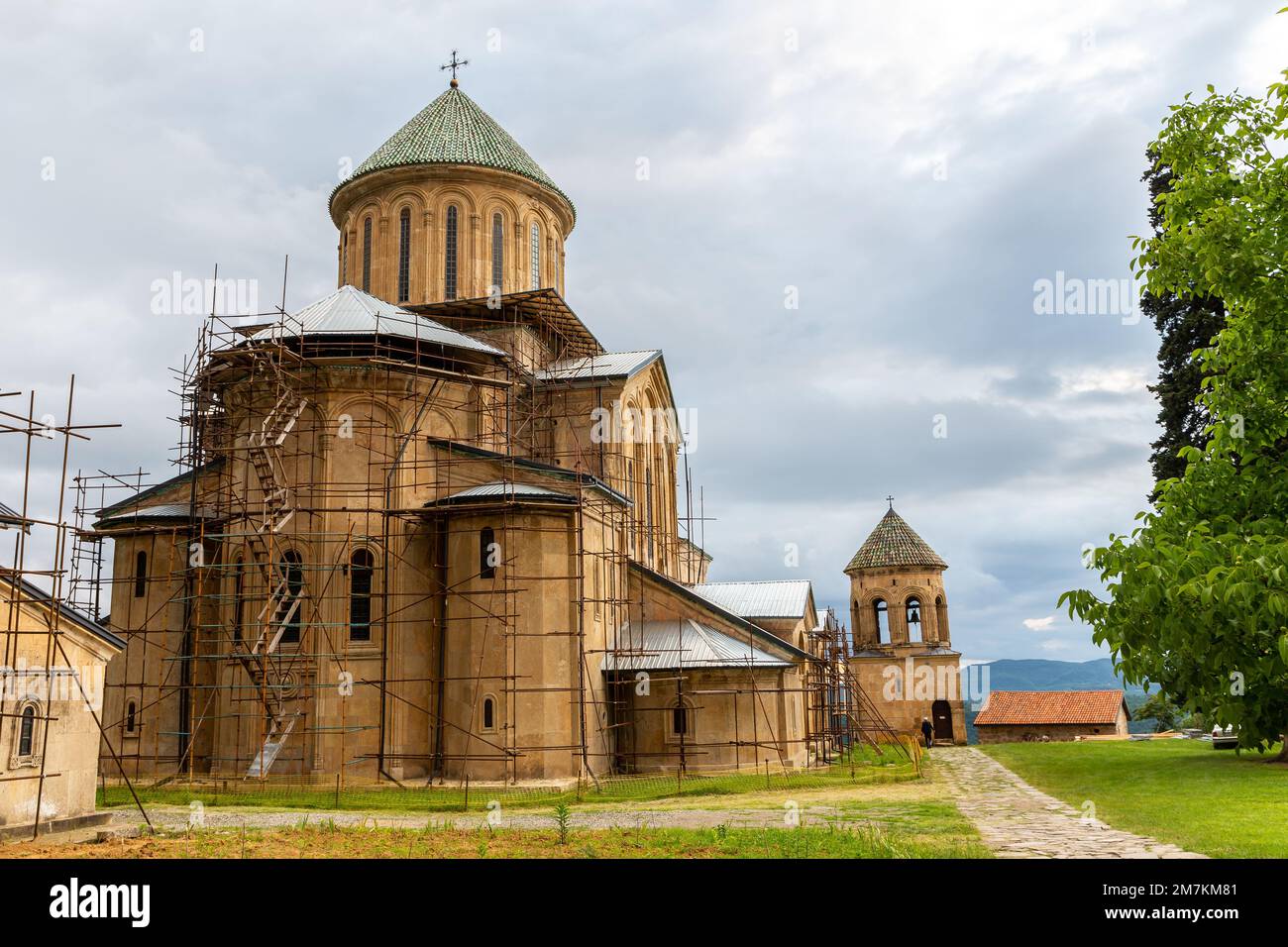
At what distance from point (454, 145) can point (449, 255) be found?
3.44 m

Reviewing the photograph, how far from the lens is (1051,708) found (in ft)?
130

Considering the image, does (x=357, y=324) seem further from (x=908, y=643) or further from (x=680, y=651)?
(x=908, y=643)

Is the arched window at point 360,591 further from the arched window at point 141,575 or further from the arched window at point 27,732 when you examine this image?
the arched window at point 27,732

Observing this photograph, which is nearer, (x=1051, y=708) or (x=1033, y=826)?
(x=1033, y=826)

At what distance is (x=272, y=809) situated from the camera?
16594 millimetres

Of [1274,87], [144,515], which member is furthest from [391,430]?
[1274,87]

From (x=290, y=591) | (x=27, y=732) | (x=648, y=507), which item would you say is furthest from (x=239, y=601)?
(x=648, y=507)

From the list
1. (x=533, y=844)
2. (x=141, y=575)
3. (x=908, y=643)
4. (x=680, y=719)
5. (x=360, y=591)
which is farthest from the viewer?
(x=908, y=643)

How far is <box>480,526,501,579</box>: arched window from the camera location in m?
20.9

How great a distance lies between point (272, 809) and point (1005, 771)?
16032 mm

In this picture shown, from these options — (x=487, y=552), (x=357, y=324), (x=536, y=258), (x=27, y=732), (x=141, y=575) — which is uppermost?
(x=536, y=258)

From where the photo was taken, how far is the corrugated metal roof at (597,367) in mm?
26781

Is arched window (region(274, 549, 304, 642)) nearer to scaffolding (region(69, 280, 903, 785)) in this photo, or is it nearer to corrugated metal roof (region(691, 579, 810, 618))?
scaffolding (region(69, 280, 903, 785))
